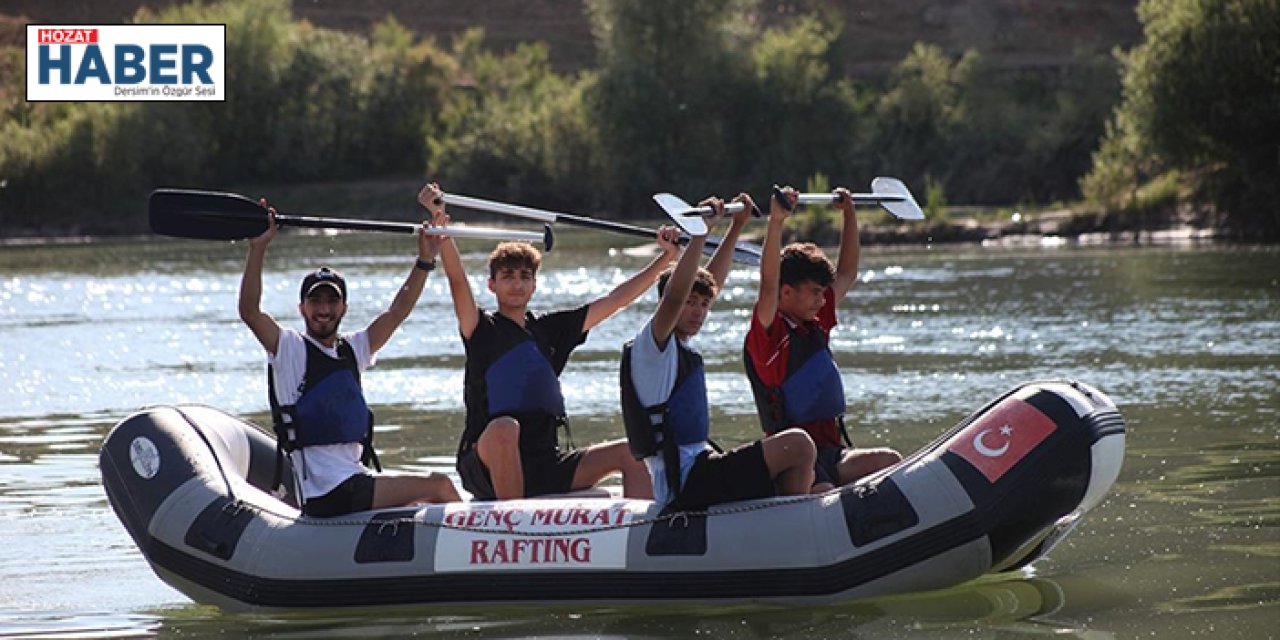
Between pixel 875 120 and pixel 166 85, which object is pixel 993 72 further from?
pixel 166 85

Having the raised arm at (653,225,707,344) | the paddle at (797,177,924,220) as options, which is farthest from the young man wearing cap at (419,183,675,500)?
the paddle at (797,177,924,220)

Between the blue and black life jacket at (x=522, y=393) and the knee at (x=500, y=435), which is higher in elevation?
the blue and black life jacket at (x=522, y=393)

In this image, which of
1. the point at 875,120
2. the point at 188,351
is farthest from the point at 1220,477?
the point at 875,120

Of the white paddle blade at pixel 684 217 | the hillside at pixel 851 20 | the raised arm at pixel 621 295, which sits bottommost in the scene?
the raised arm at pixel 621 295

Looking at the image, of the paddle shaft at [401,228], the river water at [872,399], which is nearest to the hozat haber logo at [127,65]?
the river water at [872,399]

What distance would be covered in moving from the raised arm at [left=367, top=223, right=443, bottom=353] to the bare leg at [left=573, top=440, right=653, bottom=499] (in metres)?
0.79

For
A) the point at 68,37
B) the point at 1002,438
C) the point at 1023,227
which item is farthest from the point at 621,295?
the point at 68,37

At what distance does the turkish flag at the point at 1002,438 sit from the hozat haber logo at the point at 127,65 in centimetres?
3570

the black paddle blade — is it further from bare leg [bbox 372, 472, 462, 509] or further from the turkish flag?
the turkish flag

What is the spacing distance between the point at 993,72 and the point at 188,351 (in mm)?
39647

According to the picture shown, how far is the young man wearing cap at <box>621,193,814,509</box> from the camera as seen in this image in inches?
253

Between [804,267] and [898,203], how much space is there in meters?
1.29

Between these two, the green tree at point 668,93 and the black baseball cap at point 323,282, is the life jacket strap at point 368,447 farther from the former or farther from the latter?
the green tree at point 668,93

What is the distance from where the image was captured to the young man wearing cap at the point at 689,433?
21.1ft
